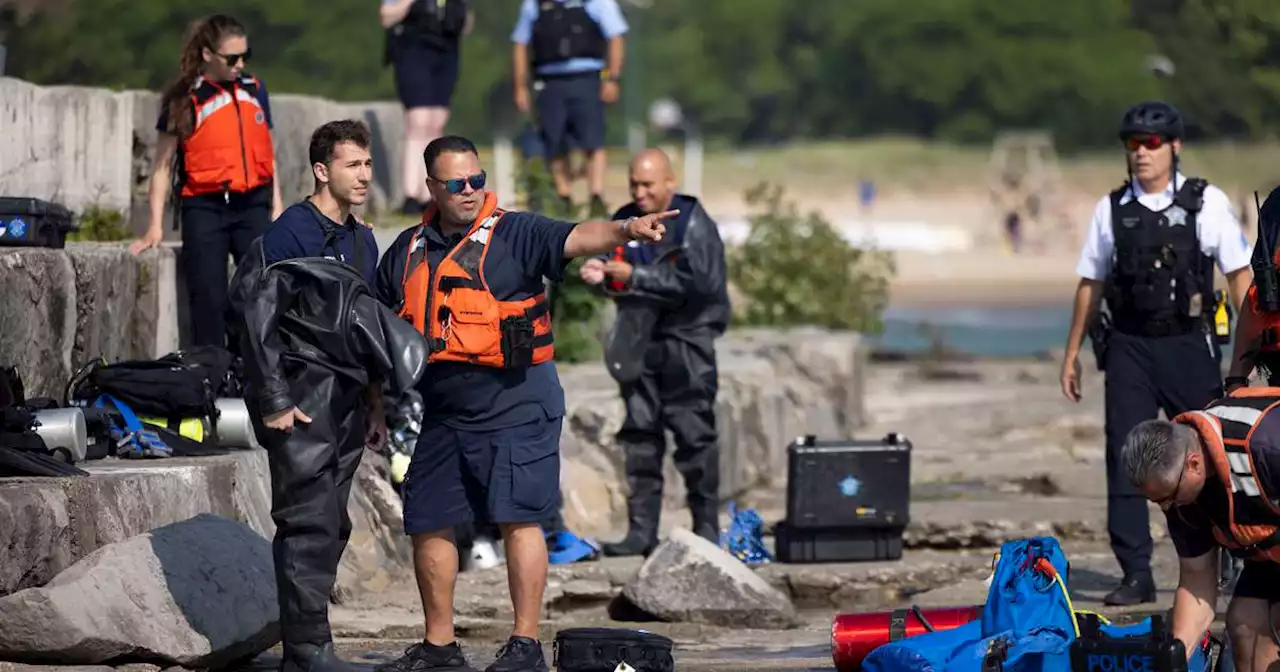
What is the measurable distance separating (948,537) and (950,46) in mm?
77477

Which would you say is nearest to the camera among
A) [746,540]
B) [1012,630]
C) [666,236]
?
[1012,630]

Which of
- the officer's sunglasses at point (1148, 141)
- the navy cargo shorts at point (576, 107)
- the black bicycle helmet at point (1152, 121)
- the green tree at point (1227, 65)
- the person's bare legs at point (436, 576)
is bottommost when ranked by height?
the person's bare legs at point (436, 576)

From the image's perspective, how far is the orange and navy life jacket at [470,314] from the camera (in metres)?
7.19

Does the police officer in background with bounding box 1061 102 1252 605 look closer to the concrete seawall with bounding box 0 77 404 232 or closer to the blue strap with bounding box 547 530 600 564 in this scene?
the blue strap with bounding box 547 530 600 564

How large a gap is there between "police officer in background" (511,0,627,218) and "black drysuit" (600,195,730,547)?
3580 mm

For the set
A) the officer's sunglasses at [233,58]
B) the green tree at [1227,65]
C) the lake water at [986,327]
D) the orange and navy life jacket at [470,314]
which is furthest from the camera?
the green tree at [1227,65]

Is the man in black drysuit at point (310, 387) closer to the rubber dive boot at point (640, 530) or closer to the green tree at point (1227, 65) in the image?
the rubber dive boot at point (640, 530)

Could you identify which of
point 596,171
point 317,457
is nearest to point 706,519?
point 317,457

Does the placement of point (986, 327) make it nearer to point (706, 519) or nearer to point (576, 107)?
point (576, 107)

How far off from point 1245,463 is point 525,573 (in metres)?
2.37

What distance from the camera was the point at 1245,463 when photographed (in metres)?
5.93

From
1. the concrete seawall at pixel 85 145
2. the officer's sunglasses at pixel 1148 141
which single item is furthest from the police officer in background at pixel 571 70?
the officer's sunglasses at pixel 1148 141

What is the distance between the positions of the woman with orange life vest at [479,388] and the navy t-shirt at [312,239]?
17 centimetres

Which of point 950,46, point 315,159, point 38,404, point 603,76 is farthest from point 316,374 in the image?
point 950,46
